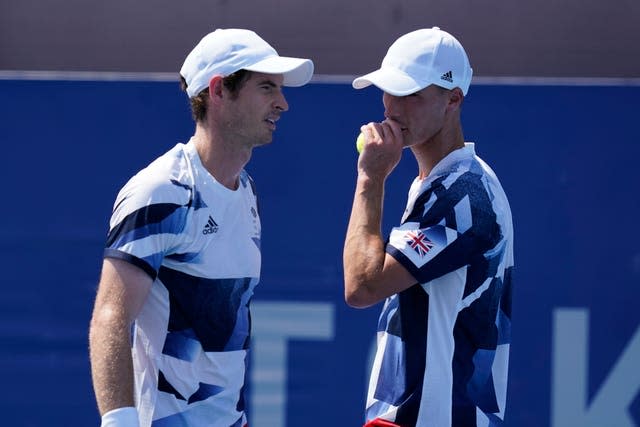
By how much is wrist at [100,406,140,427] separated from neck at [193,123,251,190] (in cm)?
74

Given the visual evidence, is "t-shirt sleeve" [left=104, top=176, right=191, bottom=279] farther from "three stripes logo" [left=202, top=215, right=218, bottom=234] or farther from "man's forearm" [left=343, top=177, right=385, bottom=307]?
"man's forearm" [left=343, top=177, right=385, bottom=307]

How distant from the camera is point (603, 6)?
211 inches

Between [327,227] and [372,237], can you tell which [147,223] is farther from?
[327,227]

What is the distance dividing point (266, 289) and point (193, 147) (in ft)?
5.64

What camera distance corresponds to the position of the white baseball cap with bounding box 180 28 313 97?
3.13 m

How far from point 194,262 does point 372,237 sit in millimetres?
493

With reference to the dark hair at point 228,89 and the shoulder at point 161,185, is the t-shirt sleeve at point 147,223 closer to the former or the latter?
the shoulder at point 161,185

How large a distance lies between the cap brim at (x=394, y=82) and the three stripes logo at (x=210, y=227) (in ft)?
1.96

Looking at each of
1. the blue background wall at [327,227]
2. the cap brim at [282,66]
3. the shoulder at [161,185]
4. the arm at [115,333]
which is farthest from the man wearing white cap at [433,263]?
the blue background wall at [327,227]

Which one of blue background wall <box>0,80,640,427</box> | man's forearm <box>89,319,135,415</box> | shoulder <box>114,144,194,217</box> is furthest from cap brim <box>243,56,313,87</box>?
blue background wall <box>0,80,640,427</box>

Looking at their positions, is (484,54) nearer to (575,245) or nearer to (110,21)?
(575,245)

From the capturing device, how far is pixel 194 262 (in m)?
3.04

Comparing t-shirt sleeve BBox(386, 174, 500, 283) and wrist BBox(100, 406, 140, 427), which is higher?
t-shirt sleeve BBox(386, 174, 500, 283)

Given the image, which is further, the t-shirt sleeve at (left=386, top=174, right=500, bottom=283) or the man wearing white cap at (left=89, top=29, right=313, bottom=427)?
the t-shirt sleeve at (left=386, top=174, right=500, bottom=283)
